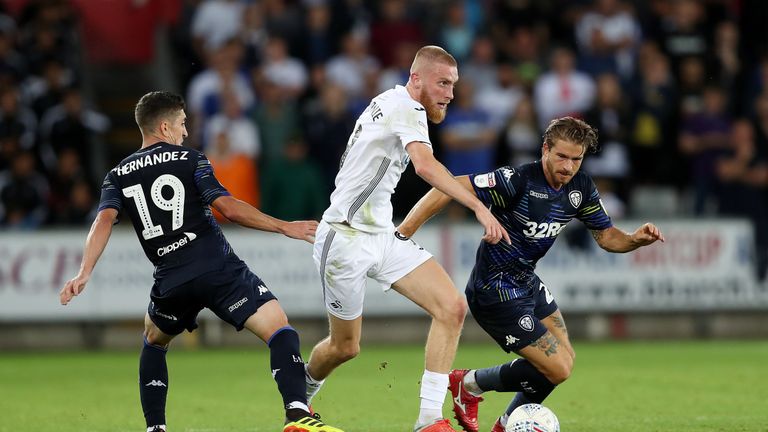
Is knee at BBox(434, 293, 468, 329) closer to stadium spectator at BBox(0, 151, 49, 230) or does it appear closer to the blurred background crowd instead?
the blurred background crowd

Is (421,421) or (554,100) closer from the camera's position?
(421,421)

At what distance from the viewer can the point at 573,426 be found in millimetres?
9133

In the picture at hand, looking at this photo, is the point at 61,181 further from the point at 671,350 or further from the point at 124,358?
the point at 671,350

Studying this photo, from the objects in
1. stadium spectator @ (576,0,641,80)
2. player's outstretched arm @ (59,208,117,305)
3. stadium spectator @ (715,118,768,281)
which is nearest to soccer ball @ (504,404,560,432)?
player's outstretched arm @ (59,208,117,305)

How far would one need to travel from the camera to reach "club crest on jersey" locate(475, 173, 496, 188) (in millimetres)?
8344

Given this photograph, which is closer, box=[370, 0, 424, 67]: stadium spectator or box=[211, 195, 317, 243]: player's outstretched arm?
box=[211, 195, 317, 243]: player's outstretched arm

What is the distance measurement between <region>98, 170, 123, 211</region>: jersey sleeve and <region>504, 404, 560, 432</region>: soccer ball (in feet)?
9.40

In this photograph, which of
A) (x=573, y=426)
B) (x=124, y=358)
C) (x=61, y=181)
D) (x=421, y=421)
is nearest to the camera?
(x=421, y=421)

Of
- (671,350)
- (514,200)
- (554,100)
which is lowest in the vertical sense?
(671,350)

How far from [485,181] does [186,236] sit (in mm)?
1998

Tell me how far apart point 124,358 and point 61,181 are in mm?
2859

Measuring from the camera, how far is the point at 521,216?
27.6 ft

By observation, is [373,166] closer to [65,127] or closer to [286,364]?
[286,364]

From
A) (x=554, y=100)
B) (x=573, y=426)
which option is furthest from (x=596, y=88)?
(x=573, y=426)
